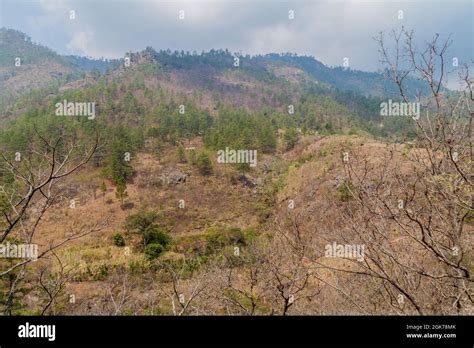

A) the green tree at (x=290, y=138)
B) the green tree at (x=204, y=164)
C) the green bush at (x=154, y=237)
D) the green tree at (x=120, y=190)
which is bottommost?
the green bush at (x=154, y=237)

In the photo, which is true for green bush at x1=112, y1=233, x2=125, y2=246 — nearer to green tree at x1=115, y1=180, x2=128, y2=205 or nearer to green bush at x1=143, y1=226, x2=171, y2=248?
green bush at x1=143, y1=226, x2=171, y2=248

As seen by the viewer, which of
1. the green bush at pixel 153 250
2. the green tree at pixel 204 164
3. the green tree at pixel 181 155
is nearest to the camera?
the green bush at pixel 153 250

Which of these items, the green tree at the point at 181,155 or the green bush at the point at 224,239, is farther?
the green tree at the point at 181,155

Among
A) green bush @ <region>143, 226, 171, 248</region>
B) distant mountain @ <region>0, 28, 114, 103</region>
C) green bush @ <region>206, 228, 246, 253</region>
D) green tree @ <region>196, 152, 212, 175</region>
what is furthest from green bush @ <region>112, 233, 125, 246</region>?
distant mountain @ <region>0, 28, 114, 103</region>

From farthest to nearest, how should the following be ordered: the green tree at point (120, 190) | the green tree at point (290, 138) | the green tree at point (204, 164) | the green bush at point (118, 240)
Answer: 1. the green tree at point (290, 138)
2. the green tree at point (204, 164)
3. the green tree at point (120, 190)
4. the green bush at point (118, 240)

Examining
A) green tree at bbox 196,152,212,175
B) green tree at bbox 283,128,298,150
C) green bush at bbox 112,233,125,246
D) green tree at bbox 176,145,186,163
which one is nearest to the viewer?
green bush at bbox 112,233,125,246

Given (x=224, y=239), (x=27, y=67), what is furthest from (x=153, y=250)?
(x=27, y=67)

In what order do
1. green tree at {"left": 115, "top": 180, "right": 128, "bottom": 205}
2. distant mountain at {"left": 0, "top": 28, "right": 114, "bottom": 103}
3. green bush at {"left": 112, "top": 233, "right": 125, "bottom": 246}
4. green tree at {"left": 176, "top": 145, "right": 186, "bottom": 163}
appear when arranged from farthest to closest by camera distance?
1. distant mountain at {"left": 0, "top": 28, "right": 114, "bottom": 103}
2. green tree at {"left": 176, "top": 145, "right": 186, "bottom": 163}
3. green tree at {"left": 115, "top": 180, "right": 128, "bottom": 205}
4. green bush at {"left": 112, "top": 233, "right": 125, "bottom": 246}

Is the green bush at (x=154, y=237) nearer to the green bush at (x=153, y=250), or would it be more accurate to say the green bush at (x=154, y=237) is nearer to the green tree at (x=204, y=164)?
the green bush at (x=153, y=250)

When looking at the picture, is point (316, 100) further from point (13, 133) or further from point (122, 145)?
point (13, 133)

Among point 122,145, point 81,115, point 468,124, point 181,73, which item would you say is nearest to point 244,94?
point 181,73

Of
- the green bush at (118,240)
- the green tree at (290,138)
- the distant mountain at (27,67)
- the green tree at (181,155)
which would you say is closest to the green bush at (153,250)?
the green bush at (118,240)

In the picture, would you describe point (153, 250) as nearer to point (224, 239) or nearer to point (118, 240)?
point (118, 240)
